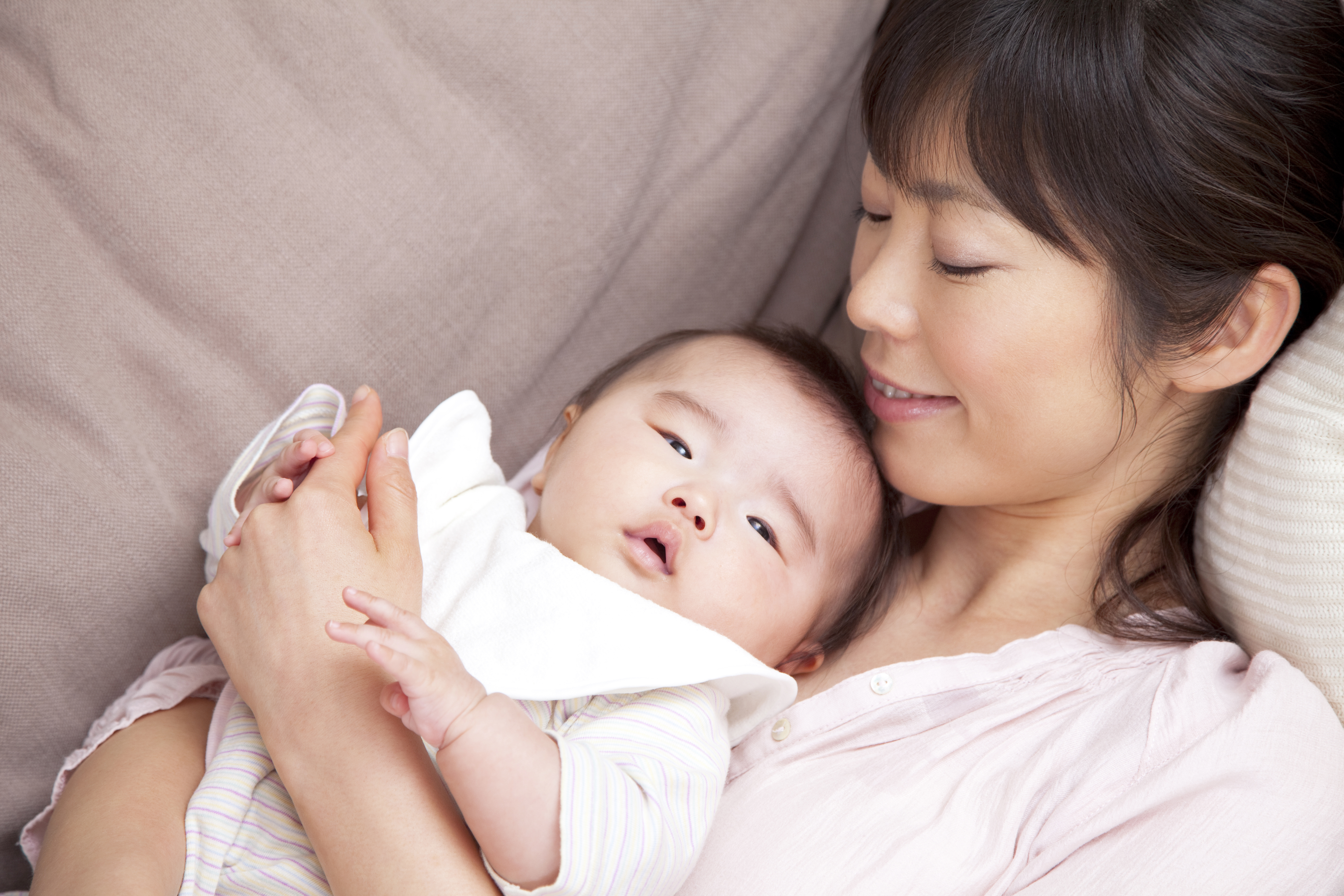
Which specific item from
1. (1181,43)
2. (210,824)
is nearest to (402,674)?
(210,824)

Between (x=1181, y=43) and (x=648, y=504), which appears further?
(x=648, y=504)

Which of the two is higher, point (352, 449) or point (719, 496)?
point (352, 449)

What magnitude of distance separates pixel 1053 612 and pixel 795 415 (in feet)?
1.74

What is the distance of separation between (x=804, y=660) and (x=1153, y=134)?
2.98ft

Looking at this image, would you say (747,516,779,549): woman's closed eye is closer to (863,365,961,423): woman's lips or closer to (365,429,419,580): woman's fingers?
(863,365,961,423): woman's lips

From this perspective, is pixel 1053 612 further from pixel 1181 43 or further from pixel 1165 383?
pixel 1181 43

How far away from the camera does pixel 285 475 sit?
1378 millimetres

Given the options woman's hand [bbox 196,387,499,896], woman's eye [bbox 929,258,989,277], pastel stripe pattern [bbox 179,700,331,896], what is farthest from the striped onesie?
woman's eye [bbox 929,258,989,277]

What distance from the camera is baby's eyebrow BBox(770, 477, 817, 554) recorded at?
1456mm

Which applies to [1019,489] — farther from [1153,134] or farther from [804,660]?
[1153,134]

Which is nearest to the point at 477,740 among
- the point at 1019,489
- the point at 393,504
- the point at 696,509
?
the point at 393,504

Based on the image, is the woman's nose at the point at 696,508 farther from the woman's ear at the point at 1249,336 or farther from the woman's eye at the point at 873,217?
the woman's ear at the point at 1249,336

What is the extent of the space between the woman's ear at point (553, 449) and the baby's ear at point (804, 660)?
1.58 feet

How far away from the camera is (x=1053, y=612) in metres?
1.57
